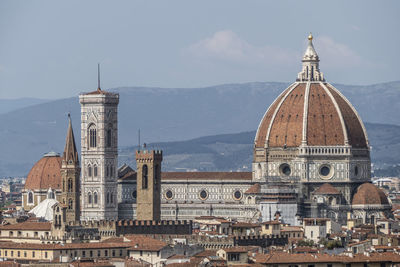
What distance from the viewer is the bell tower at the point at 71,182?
143125mm

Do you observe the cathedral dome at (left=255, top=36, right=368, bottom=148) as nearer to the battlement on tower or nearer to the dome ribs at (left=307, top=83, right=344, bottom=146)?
the dome ribs at (left=307, top=83, right=344, bottom=146)

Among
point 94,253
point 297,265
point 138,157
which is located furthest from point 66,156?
point 297,265

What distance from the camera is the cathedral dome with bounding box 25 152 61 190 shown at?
6826 inches

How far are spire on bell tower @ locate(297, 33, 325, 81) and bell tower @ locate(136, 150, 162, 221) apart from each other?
20213 millimetres

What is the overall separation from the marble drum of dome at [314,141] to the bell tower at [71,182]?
18912 millimetres

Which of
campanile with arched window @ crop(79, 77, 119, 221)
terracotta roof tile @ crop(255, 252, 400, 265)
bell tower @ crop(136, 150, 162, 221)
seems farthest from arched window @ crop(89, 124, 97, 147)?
terracotta roof tile @ crop(255, 252, 400, 265)

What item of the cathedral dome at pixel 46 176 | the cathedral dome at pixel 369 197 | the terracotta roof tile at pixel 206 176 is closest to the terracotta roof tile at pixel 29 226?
the cathedral dome at pixel 369 197

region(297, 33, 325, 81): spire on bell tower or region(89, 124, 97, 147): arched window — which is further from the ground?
region(297, 33, 325, 81): spire on bell tower

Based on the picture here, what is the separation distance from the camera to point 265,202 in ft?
492

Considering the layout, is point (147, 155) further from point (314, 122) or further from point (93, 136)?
point (314, 122)

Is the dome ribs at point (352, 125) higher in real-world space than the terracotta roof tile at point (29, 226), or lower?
higher

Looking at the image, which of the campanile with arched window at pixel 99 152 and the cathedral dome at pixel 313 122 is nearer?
the campanile with arched window at pixel 99 152

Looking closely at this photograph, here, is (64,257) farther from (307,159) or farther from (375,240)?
(307,159)

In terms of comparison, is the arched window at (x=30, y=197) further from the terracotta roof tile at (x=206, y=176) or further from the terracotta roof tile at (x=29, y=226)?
the terracotta roof tile at (x=29, y=226)
